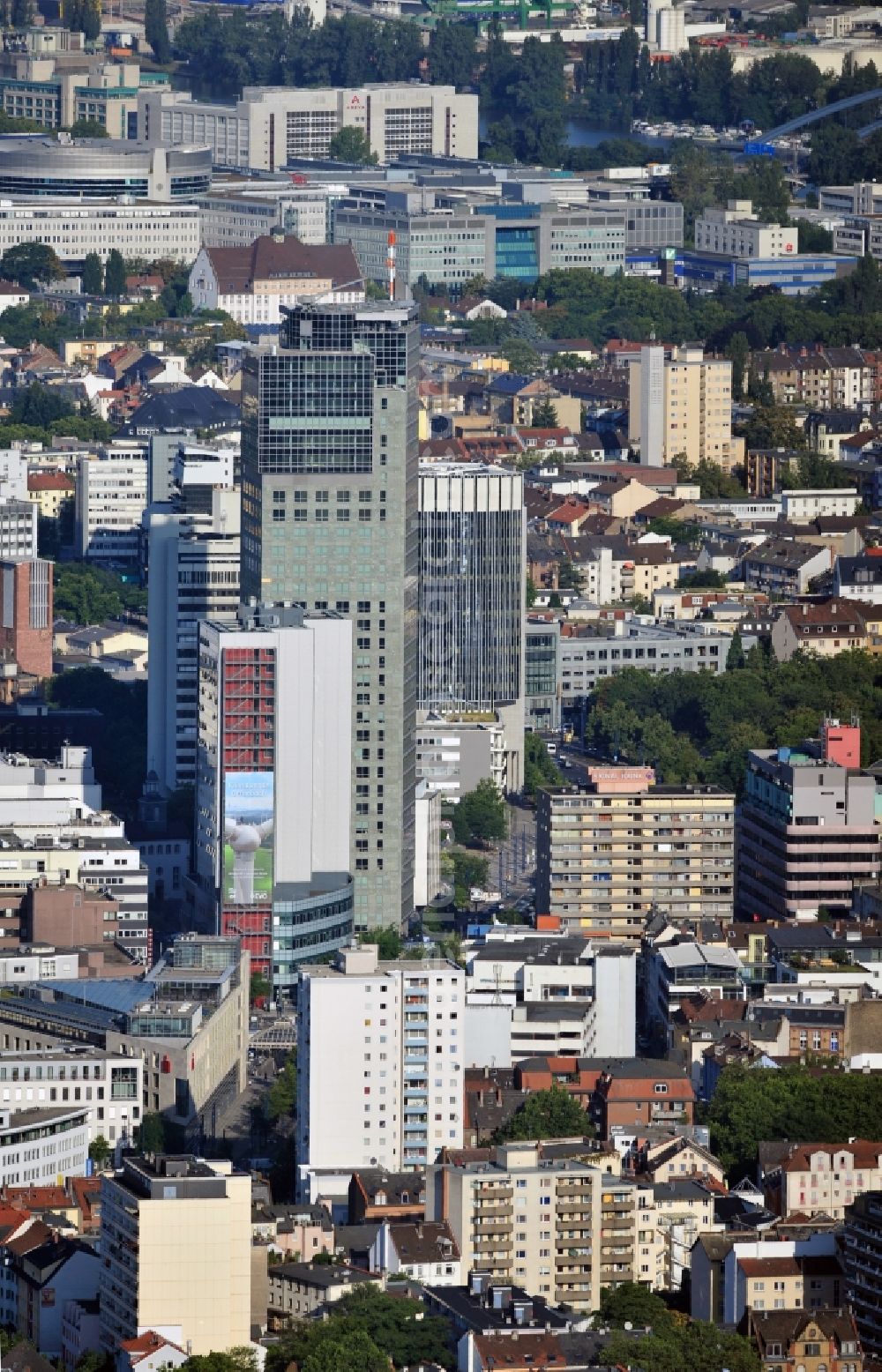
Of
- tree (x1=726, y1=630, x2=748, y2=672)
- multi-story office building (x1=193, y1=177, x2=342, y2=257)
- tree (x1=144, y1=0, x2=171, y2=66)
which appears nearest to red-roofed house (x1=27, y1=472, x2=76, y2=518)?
tree (x1=726, y1=630, x2=748, y2=672)

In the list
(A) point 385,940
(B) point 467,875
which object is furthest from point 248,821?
(B) point 467,875

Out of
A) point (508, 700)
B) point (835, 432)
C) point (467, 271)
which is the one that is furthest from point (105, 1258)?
point (467, 271)

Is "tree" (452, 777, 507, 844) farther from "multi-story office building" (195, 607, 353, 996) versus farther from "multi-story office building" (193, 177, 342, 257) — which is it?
"multi-story office building" (193, 177, 342, 257)

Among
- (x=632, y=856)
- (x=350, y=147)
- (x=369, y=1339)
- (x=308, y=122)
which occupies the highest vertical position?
(x=308, y=122)

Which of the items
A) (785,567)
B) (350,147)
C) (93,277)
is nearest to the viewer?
(785,567)

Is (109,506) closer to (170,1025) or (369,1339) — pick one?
(170,1025)

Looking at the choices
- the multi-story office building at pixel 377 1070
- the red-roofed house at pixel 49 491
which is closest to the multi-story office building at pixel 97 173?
the red-roofed house at pixel 49 491
